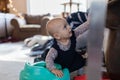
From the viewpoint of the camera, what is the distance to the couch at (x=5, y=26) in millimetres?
5151

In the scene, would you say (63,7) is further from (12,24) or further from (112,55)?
(112,55)

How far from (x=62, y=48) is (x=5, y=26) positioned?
3.97 meters

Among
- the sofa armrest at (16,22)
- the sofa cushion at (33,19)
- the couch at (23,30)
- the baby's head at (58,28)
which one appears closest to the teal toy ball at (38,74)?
the baby's head at (58,28)

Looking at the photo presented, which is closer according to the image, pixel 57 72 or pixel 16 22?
pixel 57 72

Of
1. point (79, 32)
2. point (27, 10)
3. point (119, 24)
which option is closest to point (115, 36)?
point (119, 24)

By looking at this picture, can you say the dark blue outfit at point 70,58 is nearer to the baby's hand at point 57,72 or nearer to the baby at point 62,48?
the baby at point 62,48

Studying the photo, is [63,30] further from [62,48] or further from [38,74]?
[38,74]

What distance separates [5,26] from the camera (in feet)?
17.4

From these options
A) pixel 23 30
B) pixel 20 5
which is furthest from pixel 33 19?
pixel 20 5

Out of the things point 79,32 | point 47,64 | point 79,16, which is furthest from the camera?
point 79,16

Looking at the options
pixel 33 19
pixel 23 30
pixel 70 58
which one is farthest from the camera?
pixel 33 19

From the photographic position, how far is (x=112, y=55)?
1.39 metres

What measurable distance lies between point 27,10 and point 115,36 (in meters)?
5.15

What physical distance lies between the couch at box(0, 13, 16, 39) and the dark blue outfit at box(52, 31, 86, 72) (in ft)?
12.3
